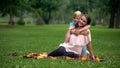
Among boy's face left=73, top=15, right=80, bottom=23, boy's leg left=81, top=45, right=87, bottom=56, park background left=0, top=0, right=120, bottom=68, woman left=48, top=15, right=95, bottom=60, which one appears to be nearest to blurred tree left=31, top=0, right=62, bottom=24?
park background left=0, top=0, right=120, bottom=68

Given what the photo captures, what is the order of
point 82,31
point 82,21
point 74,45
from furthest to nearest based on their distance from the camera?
point 74,45, point 82,31, point 82,21

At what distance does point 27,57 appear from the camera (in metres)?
13.9

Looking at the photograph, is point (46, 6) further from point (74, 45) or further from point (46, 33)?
point (74, 45)

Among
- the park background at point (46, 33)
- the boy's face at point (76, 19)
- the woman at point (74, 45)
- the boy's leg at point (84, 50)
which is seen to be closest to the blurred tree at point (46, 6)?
the park background at point (46, 33)

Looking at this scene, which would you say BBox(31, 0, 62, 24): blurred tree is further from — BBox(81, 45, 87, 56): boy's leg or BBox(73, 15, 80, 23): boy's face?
BBox(73, 15, 80, 23): boy's face

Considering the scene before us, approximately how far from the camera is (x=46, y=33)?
145ft

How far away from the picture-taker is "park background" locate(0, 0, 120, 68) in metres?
12.6

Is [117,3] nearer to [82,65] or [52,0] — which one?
[52,0]

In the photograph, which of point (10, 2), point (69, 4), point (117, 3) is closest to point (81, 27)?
point (10, 2)

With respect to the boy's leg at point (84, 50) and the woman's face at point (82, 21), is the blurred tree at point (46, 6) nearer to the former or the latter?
the boy's leg at point (84, 50)

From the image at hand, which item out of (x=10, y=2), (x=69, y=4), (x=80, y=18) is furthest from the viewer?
(x=69, y=4)

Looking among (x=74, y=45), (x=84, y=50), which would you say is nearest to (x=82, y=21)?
(x=74, y=45)

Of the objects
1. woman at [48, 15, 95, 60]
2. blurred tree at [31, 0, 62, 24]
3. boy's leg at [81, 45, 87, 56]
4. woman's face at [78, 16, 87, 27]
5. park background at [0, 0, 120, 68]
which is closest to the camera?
park background at [0, 0, 120, 68]

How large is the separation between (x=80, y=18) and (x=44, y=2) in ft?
321
